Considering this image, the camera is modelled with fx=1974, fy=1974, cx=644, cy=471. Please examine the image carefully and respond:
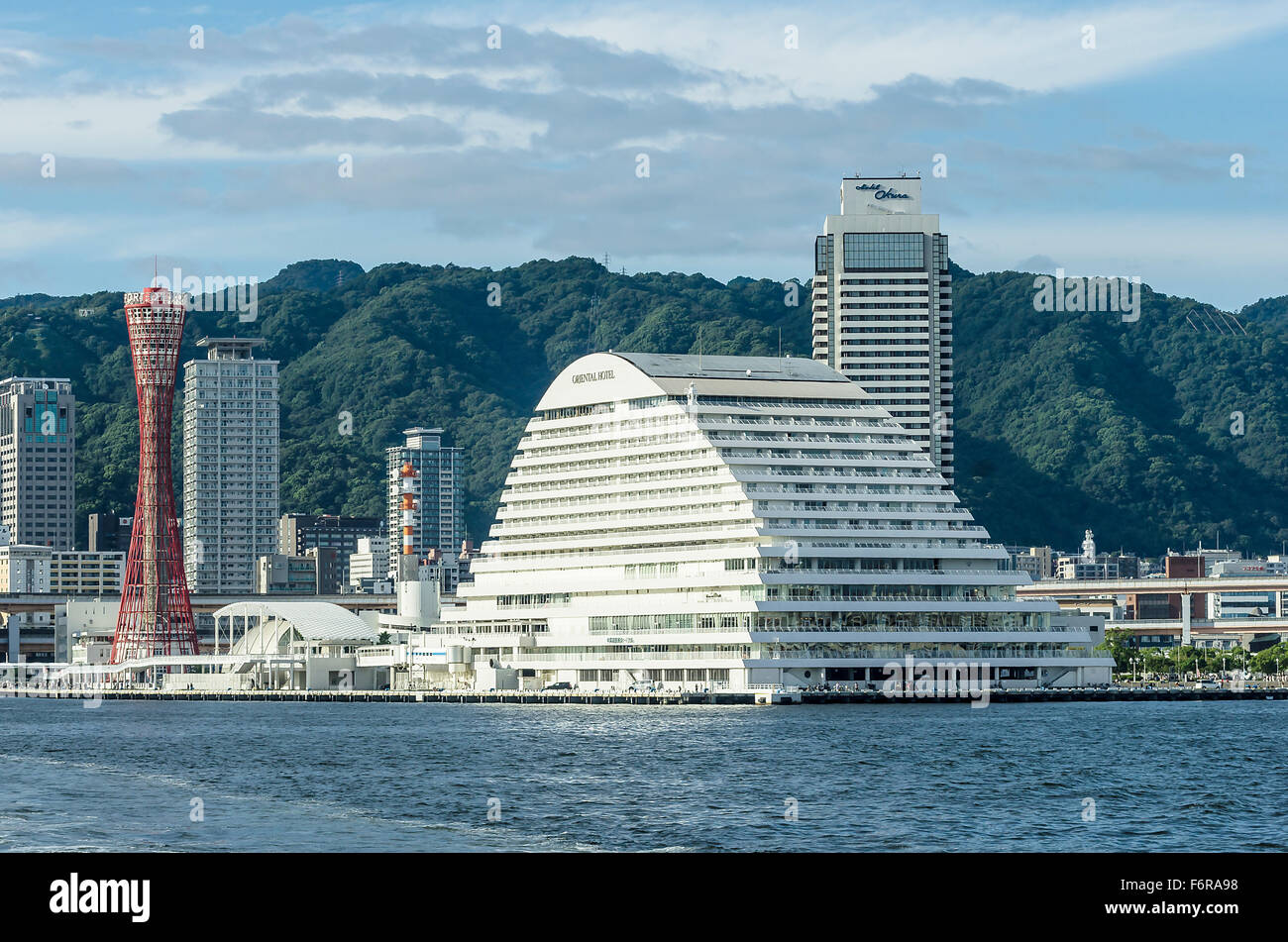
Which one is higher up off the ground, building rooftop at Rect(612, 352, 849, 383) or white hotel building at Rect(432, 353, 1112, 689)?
building rooftop at Rect(612, 352, 849, 383)

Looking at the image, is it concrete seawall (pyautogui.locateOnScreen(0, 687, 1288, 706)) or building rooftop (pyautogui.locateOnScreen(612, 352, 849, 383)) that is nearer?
concrete seawall (pyautogui.locateOnScreen(0, 687, 1288, 706))

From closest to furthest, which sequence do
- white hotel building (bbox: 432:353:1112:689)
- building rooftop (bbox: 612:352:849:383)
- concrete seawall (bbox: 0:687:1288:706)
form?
concrete seawall (bbox: 0:687:1288:706) < white hotel building (bbox: 432:353:1112:689) < building rooftop (bbox: 612:352:849:383)

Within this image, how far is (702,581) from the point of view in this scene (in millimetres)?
176250

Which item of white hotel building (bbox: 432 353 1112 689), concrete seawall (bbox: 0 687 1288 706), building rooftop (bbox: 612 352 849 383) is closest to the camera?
concrete seawall (bbox: 0 687 1288 706)

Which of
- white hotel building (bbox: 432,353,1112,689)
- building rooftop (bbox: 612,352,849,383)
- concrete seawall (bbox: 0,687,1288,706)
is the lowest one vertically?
concrete seawall (bbox: 0,687,1288,706)

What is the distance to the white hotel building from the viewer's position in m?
171

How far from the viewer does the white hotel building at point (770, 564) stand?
171m

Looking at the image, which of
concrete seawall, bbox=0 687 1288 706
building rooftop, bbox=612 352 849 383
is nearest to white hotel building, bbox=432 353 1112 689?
building rooftop, bbox=612 352 849 383

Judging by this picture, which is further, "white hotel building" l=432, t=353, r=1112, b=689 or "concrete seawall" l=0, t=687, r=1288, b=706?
"white hotel building" l=432, t=353, r=1112, b=689

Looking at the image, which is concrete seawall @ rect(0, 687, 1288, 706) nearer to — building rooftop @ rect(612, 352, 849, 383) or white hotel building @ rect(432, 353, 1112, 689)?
white hotel building @ rect(432, 353, 1112, 689)
